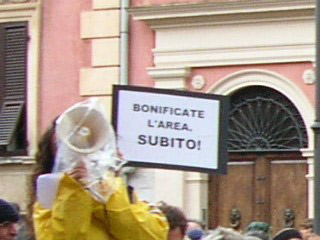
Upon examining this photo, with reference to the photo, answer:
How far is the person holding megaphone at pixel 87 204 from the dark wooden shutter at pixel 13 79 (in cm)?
1110

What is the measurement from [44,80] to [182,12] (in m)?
1.96

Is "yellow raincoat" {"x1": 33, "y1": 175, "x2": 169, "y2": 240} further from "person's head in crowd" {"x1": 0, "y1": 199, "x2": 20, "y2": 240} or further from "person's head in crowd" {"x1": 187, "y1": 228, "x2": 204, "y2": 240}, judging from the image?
"person's head in crowd" {"x1": 187, "y1": 228, "x2": 204, "y2": 240}

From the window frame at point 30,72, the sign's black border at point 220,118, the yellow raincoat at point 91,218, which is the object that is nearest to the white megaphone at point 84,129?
the yellow raincoat at point 91,218

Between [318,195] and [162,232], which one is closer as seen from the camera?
[162,232]

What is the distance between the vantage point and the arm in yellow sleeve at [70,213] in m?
4.09

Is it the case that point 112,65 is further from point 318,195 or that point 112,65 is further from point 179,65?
point 318,195

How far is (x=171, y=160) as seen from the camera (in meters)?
7.49

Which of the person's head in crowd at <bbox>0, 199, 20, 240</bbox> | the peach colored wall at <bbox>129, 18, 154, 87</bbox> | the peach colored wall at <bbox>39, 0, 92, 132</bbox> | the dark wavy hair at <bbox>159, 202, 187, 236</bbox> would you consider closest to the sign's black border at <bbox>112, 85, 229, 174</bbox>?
the dark wavy hair at <bbox>159, 202, 187, 236</bbox>

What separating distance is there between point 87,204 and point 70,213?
60mm

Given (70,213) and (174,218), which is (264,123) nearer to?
(174,218)

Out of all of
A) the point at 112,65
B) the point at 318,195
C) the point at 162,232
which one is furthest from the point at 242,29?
the point at 162,232

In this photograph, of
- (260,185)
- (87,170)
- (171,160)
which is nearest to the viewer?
(87,170)

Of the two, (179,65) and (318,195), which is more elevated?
(179,65)

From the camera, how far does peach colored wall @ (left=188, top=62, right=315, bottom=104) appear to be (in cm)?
1384
